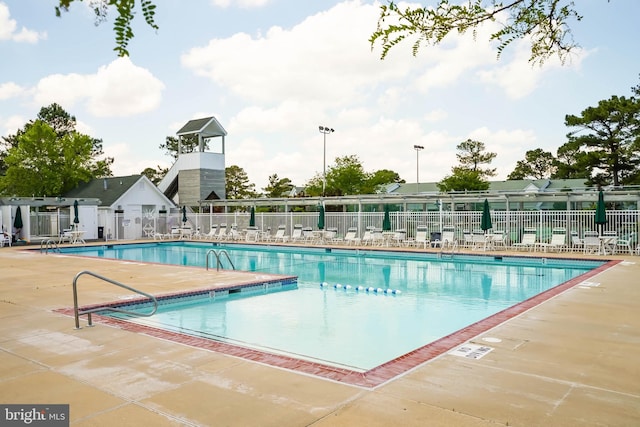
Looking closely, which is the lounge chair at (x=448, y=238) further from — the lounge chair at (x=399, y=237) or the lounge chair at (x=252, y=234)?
the lounge chair at (x=252, y=234)

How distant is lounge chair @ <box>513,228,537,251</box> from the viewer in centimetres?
1914

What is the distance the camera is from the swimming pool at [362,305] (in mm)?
7750

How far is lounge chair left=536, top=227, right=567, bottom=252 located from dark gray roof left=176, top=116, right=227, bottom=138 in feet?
75.3

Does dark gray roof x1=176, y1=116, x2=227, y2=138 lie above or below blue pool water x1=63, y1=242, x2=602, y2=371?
above

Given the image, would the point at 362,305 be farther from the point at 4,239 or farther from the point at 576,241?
the point at 4,239

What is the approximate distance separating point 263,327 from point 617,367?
5346mm

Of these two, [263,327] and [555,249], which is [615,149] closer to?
[555,249]

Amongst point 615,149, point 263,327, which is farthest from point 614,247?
point 615,149

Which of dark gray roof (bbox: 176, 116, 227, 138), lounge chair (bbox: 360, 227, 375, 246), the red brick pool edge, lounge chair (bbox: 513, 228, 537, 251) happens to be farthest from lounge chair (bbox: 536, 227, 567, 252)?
dark gray roof (bbox: 176, 116, 227, 138)

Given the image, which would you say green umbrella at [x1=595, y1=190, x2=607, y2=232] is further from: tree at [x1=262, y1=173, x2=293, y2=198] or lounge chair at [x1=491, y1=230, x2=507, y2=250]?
tree at [x1=262, y1=173, x2=293, y2=198]

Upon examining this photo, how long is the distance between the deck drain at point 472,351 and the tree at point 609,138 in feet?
96.0

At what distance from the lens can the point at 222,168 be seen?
35.6 metres

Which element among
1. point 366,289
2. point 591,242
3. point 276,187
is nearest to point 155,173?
point 276,187

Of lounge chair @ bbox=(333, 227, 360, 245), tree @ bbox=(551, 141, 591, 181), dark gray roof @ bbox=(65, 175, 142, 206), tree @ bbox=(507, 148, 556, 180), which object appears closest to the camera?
lounge chair @ bbox=(333, 227, 360, 245)
